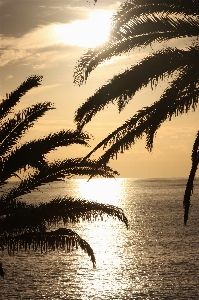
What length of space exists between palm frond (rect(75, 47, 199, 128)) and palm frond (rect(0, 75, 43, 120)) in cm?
392

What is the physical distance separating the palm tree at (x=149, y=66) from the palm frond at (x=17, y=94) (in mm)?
3827

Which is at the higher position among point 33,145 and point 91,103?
point 91,103

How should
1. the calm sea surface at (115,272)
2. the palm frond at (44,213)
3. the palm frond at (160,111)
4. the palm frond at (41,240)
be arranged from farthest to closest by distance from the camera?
the calm sea surface at (115,272) < the palm frond at (41,240) < the palm frond at (44,213) < the palm frond at (160,111)

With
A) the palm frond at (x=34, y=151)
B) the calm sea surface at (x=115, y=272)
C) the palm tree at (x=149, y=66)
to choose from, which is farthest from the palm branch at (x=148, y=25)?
the calm sea surface at (x=115, y=272)

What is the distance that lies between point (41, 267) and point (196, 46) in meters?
38.1

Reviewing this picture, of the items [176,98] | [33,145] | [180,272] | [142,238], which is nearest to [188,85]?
[176,98]

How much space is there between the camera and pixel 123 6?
1138 cm

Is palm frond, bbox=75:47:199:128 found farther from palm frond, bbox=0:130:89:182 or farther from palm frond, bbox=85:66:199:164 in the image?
palm frond, bbox=0:130:89:182

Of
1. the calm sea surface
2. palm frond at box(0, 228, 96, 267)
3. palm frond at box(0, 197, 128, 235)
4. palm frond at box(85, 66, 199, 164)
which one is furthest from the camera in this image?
the calm sea surface

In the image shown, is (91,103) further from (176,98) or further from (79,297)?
(79,297)

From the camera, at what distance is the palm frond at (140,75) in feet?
36.2

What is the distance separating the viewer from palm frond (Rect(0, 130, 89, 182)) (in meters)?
14.3

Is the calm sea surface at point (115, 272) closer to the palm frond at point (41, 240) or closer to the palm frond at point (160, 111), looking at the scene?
the palm frond at point (41, 240)

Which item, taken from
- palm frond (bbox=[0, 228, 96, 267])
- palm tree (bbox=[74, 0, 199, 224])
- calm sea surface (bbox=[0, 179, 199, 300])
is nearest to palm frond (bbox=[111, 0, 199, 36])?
palm tree (bbox=[74, 0, 199, 224])
